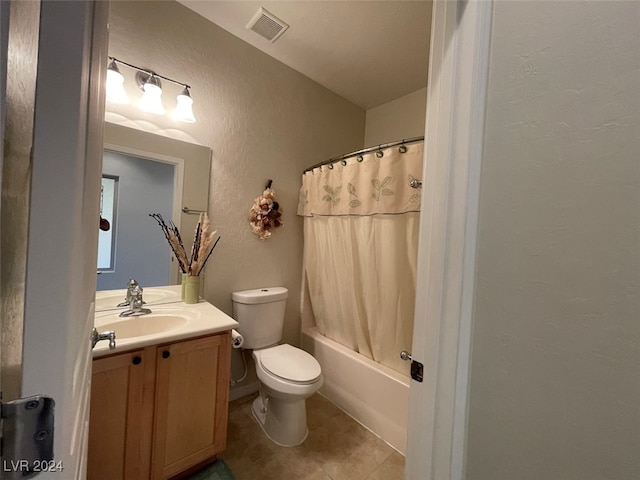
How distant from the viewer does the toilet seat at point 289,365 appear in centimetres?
148

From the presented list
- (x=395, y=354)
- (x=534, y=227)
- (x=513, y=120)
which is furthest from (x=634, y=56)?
(x=395, y=354)

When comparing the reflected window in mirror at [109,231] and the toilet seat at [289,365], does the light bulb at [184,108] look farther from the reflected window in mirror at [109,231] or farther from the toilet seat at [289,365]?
the toilet seat at [289,365]

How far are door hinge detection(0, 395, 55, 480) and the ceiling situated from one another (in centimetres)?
192

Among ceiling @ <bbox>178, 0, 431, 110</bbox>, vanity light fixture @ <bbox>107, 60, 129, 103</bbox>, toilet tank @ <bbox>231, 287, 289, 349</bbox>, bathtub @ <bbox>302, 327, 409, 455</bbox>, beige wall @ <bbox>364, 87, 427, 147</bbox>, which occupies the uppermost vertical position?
ceiling @ <bbox>178, 0, 431, 110</bbox>

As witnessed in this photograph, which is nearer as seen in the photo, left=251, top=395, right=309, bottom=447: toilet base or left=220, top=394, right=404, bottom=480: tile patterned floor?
left=220, top=394, right=404, bottom=480: tile patterned floor

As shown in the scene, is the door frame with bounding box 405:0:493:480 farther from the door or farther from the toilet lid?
the toilet lid

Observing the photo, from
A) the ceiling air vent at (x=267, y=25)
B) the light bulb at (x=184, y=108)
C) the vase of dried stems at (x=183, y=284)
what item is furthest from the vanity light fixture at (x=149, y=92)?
the vase of dried stems at (x=183, y=284)

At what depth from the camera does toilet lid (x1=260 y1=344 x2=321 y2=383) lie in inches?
58.7

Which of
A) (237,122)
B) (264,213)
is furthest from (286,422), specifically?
(237,122)

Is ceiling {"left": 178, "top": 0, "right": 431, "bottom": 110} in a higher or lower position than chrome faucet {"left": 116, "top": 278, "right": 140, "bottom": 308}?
higher

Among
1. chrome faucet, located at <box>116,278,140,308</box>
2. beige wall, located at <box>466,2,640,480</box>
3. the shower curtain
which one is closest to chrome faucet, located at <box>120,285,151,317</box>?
chrome faucet, located at <box>116,278,140,308</box>

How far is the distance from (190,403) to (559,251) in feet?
4.92

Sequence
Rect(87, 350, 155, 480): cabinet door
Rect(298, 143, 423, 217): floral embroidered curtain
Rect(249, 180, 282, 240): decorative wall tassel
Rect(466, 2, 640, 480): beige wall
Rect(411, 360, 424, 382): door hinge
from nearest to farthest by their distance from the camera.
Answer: Rect(466, 2, 640, 480): beige wall
Rect(411, 360, 424, 382): door hinge
Rect(87, 350, 155, 480): cabinet door
Rect(298, 143, 423, 217): floral embroidered curtain
Rect(249, 180, 282, 240): decorative wall tassel

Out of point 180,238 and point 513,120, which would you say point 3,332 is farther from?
point 180,238
